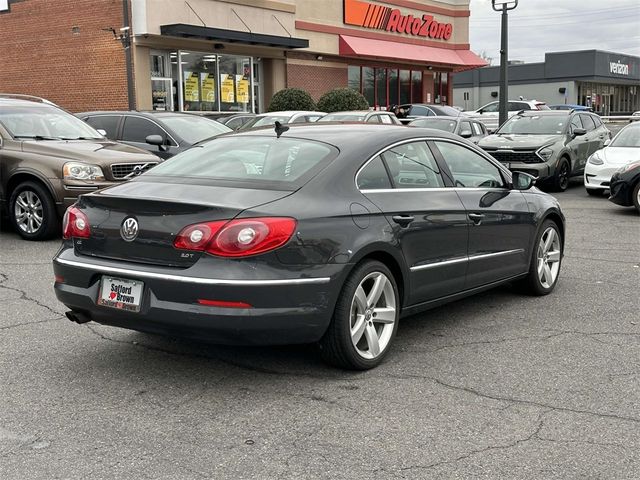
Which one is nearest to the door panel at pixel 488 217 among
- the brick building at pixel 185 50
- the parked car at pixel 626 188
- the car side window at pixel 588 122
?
the parked car at pixel 626 188

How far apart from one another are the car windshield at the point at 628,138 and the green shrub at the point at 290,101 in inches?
545

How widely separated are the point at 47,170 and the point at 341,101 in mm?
19615

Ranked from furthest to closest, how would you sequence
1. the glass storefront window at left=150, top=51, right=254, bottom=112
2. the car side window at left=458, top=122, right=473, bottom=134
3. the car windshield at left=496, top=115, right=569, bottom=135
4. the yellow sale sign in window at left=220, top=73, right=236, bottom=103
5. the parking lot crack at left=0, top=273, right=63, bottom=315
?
the yellow sale sign in window at left=220, top=73, right=236, bottom=103 < the glass storefront window at left=150, top=51, right=254, bottom=112 < the car side window at left=458, top=122, right=473, bottom=134 < the car windshield at left=496, top=115, right=569, bottom=135 < the parking lot crack at left=0, top=273, right=63, bottom=315

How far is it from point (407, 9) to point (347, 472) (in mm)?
35201

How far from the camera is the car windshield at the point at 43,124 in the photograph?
10430 mm

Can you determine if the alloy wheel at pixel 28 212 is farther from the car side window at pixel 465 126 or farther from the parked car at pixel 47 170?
the car side window at pixel 465 126

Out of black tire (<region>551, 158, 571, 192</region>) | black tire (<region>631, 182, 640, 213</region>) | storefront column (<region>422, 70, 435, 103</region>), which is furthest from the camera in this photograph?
storefront column (<region>422, 70, 435, 103</region>)

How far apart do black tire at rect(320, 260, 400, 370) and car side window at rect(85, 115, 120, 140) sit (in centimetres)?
921

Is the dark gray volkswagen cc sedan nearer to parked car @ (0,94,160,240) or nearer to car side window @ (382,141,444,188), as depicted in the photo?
car side window @ (382,141,444,188)

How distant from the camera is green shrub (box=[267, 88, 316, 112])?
87.9 ft

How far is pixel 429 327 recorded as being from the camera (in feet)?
19.4

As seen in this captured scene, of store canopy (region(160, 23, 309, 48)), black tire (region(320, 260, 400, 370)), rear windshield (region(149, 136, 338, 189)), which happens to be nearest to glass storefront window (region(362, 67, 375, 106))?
store canopy (region(160, 23, 309, 48))

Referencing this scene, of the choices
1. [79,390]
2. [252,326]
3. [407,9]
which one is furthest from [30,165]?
[407,9]

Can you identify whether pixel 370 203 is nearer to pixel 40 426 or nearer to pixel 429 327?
pixel 429 327
